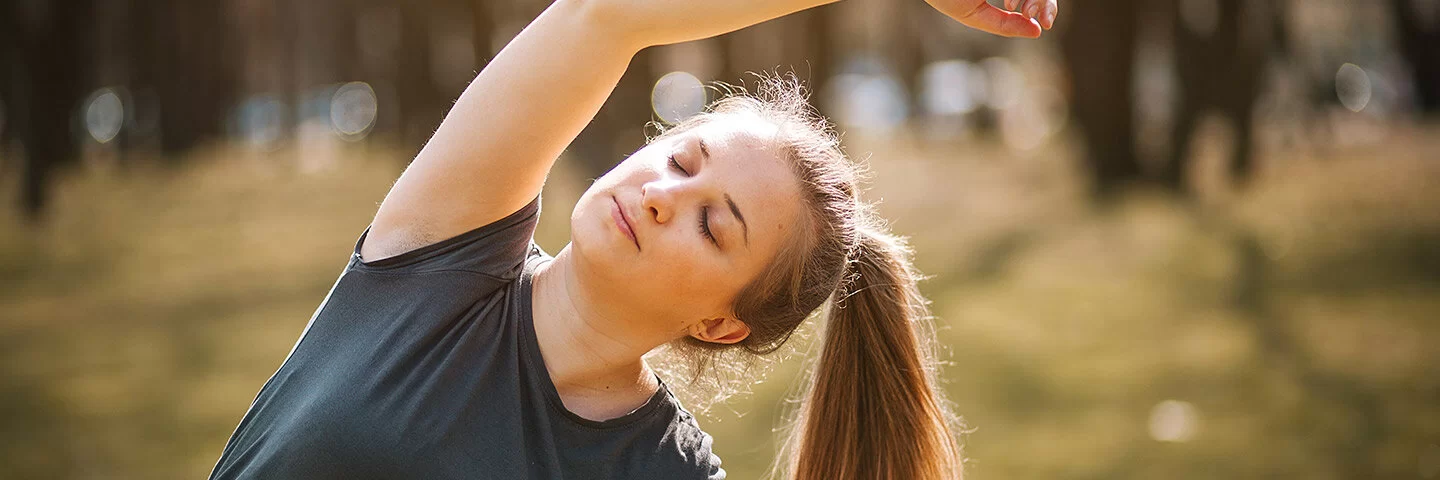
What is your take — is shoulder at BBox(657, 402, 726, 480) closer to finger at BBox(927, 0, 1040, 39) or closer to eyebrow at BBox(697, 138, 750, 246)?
eyebrow at BBox(697, 138, 750, 246)

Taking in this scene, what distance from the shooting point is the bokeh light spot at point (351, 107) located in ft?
114

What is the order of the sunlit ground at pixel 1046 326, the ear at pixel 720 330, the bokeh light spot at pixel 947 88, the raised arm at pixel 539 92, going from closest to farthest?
the raised arm at pixel 539 92 → the ear at pixel 720 330 → the sunlit ground at pixel 1046 326 → the bokeh light spot at pixel 947 88

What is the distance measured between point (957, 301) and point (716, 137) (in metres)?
6.54

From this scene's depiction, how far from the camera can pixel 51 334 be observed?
25.1 ft

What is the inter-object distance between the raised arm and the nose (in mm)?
147

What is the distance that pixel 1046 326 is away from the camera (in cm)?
798

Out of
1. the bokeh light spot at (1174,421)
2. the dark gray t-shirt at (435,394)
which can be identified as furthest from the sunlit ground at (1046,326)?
the dark gray t-shirt at (435,394)

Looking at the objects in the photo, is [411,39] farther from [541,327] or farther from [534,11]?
[541,327]

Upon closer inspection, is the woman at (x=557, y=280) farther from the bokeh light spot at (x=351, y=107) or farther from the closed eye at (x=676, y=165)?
the bokeh light spot at (x=351, y=107)

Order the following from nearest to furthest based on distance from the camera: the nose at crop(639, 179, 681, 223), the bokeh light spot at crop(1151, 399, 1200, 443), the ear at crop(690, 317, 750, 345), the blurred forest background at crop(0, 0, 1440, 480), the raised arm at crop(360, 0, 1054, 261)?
the raised arm at crop(360, 0, 1054, 261) < the nose at crop(639, 179, 681, 223) < the ear at crop(690, 317, 750, 345) < the bokeh light spot at crop(1151, 399, 1200, 443) < the blurred forest background at crop(0, 0, 1440, 480)

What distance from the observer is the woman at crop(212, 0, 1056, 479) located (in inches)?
80.6

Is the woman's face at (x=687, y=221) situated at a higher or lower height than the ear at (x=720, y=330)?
higher

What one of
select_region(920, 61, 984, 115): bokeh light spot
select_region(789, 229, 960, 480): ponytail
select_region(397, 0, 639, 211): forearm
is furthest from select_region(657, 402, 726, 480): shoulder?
select_region(920, 61, 984, 115): bokeh light spot

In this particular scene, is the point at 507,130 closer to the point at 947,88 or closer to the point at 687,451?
the point at 687,451
